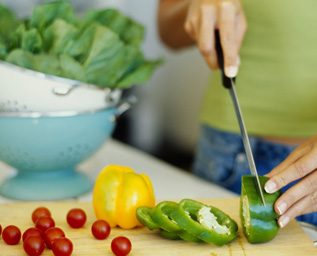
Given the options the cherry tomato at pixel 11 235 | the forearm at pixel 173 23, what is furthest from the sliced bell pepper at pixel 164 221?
the forearm at pixel 173 23

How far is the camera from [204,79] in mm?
2723

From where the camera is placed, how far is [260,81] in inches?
59.6

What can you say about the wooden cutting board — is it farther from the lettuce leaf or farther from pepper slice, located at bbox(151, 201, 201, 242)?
the lettuce leaf

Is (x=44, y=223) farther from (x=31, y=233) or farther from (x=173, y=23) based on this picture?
(x=173, y=23)

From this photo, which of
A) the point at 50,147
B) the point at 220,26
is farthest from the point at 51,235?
the point at 220,26

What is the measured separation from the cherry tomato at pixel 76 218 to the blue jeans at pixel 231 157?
1.66 feet

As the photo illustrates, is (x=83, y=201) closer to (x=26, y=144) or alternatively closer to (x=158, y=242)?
(x=26, y=144)

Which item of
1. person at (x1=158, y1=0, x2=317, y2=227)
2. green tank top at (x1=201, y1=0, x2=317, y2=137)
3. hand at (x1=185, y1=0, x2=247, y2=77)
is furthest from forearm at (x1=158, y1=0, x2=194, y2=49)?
hand at (x1=185, y1=0, x2=247, y2=77)

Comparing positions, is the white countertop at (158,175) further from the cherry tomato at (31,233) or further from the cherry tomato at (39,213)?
the cherry tomato at (31,233)

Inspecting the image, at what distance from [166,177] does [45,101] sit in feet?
1.24

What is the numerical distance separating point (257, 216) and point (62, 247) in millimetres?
315

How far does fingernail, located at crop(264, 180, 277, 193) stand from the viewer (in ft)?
3.56

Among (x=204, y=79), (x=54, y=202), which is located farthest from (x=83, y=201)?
(x=204, y=79)

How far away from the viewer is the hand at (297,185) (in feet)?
3.56
